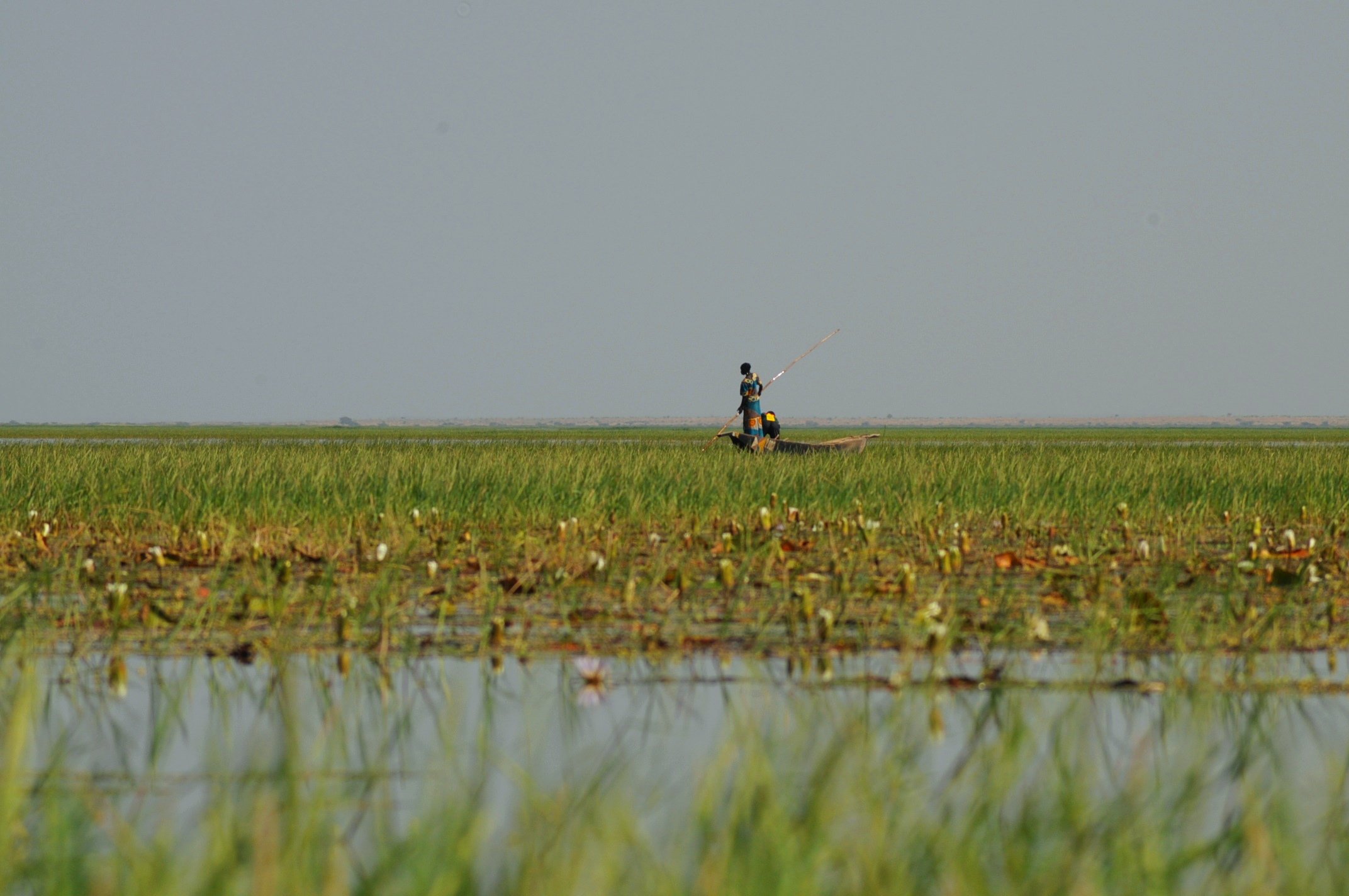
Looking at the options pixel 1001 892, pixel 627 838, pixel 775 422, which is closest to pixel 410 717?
pixel 627 838

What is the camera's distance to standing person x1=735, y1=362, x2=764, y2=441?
23203mm

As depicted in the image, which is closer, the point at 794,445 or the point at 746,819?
the point at 746,819

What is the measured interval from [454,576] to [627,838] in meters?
4.88

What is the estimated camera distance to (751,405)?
23.3 meters

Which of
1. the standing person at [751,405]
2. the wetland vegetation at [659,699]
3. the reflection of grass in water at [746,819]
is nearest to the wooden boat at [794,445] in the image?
the standing person at [751,405]

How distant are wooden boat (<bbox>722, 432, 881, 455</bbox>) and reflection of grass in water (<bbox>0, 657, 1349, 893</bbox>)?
1708 centimetres

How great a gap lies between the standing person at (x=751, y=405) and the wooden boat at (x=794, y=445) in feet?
0.48

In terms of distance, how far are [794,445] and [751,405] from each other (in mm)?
1264

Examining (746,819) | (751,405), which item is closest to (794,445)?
(751,405)

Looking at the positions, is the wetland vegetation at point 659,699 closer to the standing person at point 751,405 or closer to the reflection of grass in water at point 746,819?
the reflection of grass in water at point 746,819

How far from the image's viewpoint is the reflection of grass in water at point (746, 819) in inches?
108

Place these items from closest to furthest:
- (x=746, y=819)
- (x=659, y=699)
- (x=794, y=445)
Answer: (x=746, y=819) → (x=659, y=699) → (x=794, y=445)

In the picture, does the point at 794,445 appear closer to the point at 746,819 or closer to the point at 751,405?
the point at 751,405

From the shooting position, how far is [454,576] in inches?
298
